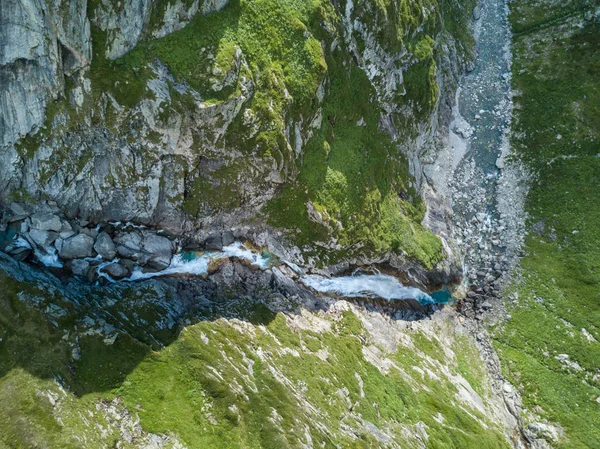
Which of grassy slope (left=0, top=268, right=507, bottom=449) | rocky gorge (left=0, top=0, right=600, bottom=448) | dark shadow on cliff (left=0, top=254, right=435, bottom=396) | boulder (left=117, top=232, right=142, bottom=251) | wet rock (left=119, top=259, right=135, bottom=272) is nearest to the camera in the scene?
grassy slope (left=0, top=268, right=507, bottom=449)

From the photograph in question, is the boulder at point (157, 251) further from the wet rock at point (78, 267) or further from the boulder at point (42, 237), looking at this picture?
the boulder at point (42, 237)

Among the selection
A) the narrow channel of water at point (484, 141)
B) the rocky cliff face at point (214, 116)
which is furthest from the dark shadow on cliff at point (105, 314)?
the narrow channel of water at point (484, 141)

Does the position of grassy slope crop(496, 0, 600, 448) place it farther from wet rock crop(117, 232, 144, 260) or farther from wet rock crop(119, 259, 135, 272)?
wet rock crop(119, 259, 135, 272)

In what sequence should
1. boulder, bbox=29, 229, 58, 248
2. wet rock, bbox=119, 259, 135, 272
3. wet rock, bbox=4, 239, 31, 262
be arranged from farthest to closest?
wet rock, bbox=119, 259, 135, 272, boulder, bbox=29, 229, 58, 248, wet rock, bbox=4, 239, 31, 262

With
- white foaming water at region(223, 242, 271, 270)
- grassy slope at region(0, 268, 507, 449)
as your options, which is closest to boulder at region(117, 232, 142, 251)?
grassy slope at region(0, 268, 507, 449)

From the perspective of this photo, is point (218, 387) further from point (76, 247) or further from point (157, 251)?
point (76, 247)
